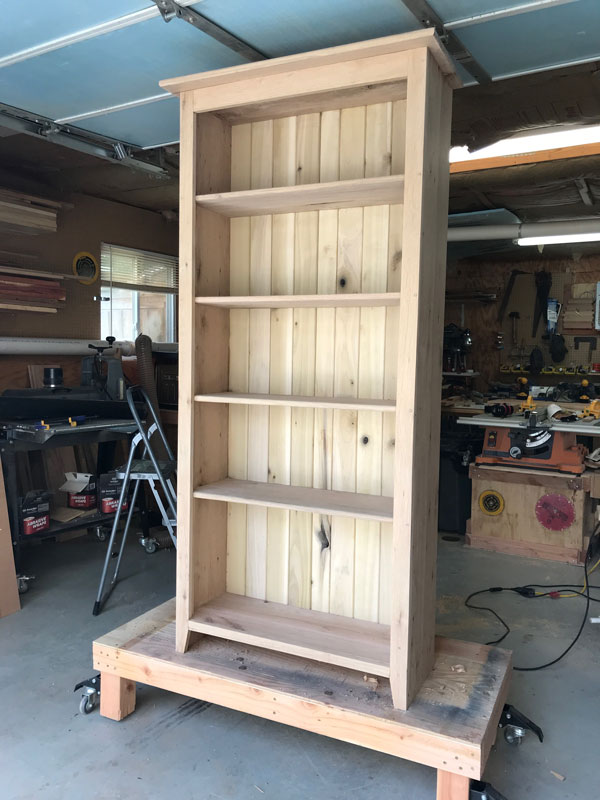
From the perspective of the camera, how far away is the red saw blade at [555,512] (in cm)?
416

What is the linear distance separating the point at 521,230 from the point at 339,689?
4543 mm

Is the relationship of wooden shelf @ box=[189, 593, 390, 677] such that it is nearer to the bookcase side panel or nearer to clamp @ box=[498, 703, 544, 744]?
the bookcase side panel

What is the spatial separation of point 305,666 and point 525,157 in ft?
10.3

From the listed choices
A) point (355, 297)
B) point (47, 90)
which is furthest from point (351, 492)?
point (47, 90)

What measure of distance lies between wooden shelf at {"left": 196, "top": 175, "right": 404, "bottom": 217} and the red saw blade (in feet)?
9.10

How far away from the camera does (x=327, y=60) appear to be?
193 centimetres

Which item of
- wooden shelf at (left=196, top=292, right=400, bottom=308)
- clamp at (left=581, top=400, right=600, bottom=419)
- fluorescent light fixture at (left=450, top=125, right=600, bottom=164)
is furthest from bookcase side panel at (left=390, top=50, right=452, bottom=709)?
clamp at (left=581, top=400, right=600, bottom=419)

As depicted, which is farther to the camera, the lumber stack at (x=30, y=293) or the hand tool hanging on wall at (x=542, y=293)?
the hand tool hanging on wall at (x=542, y=293)

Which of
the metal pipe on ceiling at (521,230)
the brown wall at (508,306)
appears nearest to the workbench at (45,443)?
the metal pipe on ceiling at (521,230)

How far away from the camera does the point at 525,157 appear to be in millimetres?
3742

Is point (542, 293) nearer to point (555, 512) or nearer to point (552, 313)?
point (552, 313)

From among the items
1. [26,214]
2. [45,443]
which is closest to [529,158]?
[45,443]

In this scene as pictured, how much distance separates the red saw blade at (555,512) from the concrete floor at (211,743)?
1.11m

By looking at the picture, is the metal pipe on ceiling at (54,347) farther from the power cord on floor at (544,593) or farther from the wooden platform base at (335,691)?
the power cord on floor at (544,593)
